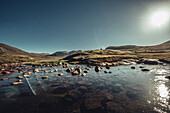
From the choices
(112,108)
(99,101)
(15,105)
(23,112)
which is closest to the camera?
(23,112)

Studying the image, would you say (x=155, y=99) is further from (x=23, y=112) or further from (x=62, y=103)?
(x=23, y=112)

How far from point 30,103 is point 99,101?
7832 mm

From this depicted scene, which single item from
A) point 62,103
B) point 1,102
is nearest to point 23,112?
point 62,103

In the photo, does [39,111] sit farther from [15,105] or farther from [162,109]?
[162,109]

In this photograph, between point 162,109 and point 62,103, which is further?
point 62,103

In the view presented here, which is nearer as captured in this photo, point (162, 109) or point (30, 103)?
point (162, 109)

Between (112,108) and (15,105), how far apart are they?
10309 mm

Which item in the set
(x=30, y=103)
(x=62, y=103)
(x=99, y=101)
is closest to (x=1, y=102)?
(x=30, y=103)

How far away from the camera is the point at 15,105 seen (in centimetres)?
816

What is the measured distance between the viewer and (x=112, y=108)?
7.53 metres

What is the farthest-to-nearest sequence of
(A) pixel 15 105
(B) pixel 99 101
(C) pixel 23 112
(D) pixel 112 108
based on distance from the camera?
(B) pixel 99 101 → (A) pixel 15 105 → (D) pixel 112 108 → (C) pixel 23 112

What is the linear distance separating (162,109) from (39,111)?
A: 11756 millimetres

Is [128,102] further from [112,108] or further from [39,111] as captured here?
[39,111]

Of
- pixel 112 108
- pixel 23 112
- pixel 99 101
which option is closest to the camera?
pixel 23 112
